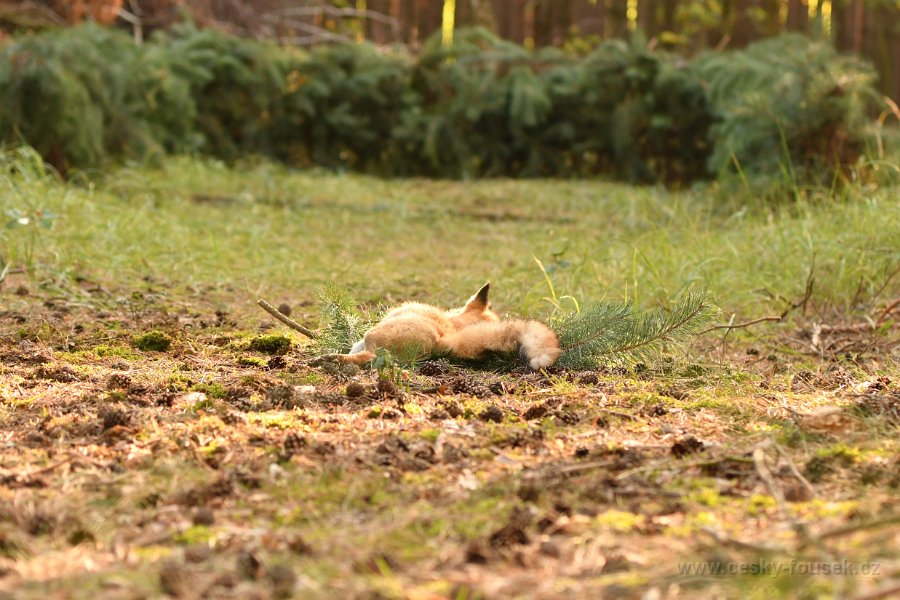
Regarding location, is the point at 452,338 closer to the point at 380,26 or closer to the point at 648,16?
the point at 380,26

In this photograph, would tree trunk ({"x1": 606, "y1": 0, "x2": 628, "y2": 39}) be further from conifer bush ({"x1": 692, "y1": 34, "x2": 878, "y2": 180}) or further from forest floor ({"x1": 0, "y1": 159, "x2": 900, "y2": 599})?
forest floor ({"x1": 0, "y1": 159, "x2": 900, "y2": 599})

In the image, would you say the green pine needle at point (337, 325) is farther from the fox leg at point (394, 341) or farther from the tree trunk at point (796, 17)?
the tree trunk at point (796, 17)

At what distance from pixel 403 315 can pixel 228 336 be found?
1.00 meters

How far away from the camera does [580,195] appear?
962cm

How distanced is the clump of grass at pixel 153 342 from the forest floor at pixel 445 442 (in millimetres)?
12

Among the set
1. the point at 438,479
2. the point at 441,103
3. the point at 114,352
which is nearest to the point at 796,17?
the point at 441,103

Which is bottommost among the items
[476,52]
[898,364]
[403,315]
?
[898,364]

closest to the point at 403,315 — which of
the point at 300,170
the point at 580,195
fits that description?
the point at 580,195

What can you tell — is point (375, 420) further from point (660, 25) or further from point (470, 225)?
point (660, 25)

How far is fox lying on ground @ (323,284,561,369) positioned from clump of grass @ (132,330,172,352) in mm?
788

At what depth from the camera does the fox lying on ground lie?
3395 millimetres

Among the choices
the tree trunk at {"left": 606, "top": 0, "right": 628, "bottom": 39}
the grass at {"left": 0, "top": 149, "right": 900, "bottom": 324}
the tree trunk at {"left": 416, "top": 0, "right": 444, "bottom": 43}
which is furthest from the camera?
the tree trunk at {"left": 606, "top": 0, "right": 628, "bottom": 39}

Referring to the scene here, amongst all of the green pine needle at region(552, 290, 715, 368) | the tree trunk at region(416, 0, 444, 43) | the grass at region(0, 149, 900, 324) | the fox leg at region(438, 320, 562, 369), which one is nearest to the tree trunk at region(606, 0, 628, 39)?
the tree trunk at region(416, 0, 444, 43)

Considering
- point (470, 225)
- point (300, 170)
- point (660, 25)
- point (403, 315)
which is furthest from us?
point (660, 25)
